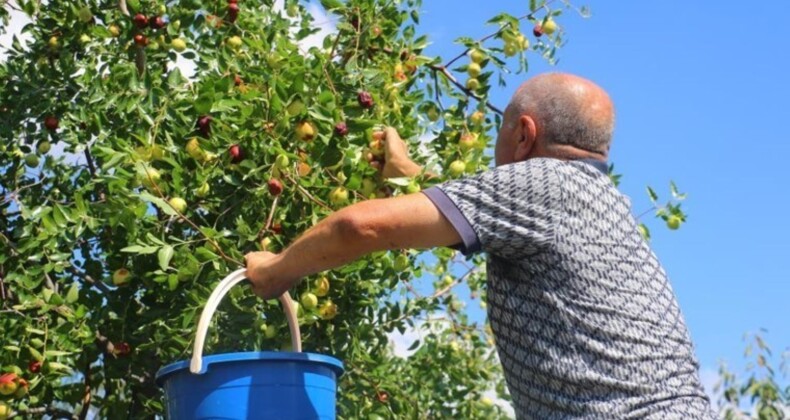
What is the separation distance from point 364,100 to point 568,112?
3.83 ft

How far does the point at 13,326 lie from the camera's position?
3779 millimetres

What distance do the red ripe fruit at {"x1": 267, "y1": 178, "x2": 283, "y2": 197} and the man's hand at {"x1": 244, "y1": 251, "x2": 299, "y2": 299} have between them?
82 cm

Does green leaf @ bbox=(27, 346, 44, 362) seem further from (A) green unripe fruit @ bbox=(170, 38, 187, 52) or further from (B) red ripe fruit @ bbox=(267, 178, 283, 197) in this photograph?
(A) green unripe fruit @ bbox=(170, 38, 187, 52)

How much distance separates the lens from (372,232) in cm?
224

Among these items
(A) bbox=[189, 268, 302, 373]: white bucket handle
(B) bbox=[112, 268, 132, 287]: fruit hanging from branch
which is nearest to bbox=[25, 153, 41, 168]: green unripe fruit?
(B) bbox=[112, 268, 132, 287]: fruit hanging from branch

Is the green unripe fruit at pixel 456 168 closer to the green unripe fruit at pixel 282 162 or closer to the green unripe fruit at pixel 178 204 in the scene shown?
the green unripe fruit at pixel 282 162

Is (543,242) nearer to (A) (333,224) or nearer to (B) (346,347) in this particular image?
(A) (333,224)

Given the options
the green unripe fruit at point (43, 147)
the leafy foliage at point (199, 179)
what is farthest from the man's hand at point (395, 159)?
the green unripe fruit at point (43, 147)

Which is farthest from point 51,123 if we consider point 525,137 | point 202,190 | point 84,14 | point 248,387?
point 525,137

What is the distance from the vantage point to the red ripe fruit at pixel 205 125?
3.50m

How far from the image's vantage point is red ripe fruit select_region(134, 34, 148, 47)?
4.28m

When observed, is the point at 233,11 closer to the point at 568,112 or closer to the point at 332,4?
the point at 332,4

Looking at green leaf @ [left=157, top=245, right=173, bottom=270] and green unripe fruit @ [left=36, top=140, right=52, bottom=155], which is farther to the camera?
green unripe fruit @ [left=36, top=140, right=52, bottom=155]

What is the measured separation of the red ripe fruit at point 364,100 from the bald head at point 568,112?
1093 mm
